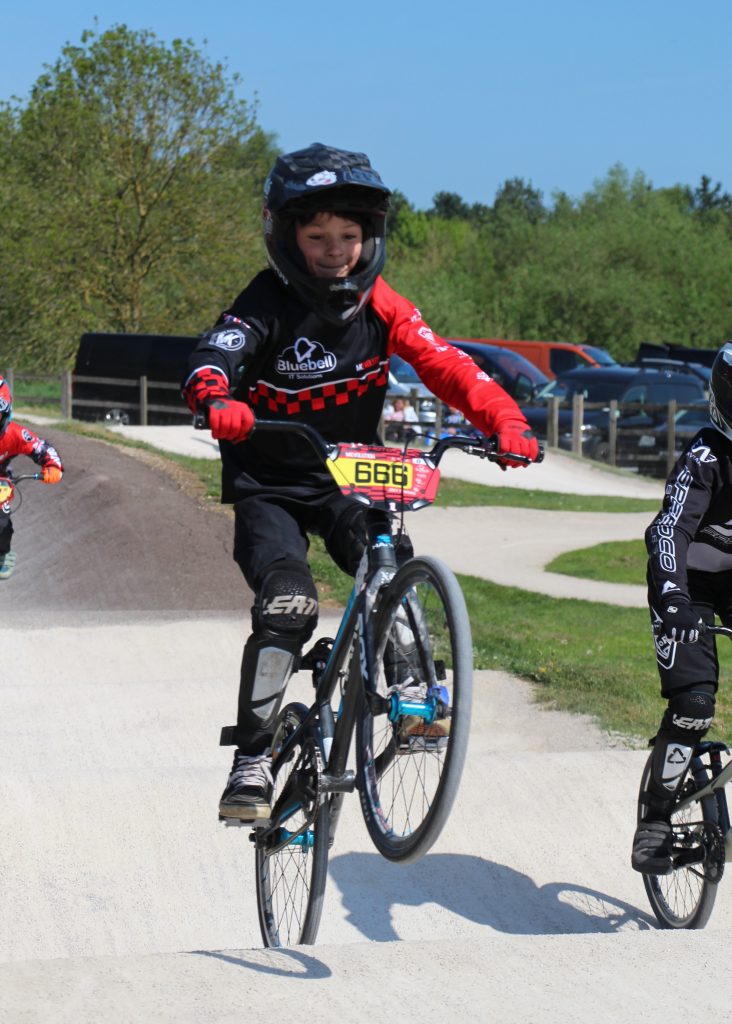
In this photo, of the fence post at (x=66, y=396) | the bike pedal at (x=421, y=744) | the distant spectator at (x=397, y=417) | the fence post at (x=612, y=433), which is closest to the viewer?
the bike pedal at (x=421, y=744)

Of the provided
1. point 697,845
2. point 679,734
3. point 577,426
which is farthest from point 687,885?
point 577,426

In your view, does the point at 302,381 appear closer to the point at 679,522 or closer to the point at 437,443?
the point at 437,443

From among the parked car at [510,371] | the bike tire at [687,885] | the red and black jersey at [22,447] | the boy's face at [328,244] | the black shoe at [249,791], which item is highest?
the parked car at [510,371]

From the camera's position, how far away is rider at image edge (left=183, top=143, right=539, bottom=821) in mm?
4301

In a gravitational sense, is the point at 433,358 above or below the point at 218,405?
above

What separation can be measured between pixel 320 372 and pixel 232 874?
85.3 inches

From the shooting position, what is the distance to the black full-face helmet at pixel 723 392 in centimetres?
478

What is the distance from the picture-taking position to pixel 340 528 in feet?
14.6

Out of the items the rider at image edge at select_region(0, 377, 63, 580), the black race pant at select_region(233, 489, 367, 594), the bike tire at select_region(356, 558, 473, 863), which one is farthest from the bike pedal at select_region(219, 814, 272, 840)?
the rider at image edge at select_region(0, 377, 63, 580)

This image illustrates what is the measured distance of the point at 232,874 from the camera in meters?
5.65

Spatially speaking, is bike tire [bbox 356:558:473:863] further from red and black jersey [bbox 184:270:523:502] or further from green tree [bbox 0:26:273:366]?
green tree [bbox 0:26:273:366]

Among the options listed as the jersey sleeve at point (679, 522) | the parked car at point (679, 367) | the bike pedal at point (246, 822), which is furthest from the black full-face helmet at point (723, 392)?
the parked car at point (679, 367)

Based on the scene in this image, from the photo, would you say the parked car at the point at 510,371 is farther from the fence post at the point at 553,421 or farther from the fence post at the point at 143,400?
the fence post at the point at 143,400

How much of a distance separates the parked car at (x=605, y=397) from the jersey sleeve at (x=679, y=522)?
74.8 feet
